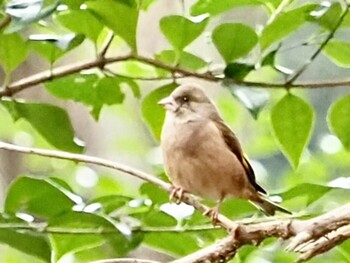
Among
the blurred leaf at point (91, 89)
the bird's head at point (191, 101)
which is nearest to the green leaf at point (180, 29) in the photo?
the blurred leaf at point (91, 89)

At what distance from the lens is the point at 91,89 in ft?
2.53

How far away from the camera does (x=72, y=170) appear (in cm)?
125

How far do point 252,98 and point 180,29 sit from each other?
3.4 inches

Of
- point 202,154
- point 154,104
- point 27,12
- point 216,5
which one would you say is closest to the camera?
point 27,12

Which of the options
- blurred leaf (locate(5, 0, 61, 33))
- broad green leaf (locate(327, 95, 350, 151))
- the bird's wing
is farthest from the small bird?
blurred leaf (locate(5, 0, 61, 33))

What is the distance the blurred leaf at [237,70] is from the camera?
662 millimetres

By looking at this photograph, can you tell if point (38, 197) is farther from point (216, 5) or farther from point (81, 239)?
point (216, 5)

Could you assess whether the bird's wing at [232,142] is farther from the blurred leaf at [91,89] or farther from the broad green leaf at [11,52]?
the broad green leaf at [11,52]

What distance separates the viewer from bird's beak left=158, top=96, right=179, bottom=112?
78cm

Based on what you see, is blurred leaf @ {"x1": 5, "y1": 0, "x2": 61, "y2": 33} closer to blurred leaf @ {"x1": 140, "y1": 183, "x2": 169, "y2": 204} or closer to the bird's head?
blurred leaf @ {"x1": 140, "y1": 183, "x2": 169, "y2": 204}

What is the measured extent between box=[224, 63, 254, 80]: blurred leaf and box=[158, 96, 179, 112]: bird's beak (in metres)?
0.12

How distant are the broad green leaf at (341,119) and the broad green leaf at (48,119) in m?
0.23

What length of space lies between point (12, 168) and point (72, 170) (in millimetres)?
102

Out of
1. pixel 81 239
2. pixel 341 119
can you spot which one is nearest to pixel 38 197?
pixel 81 239
